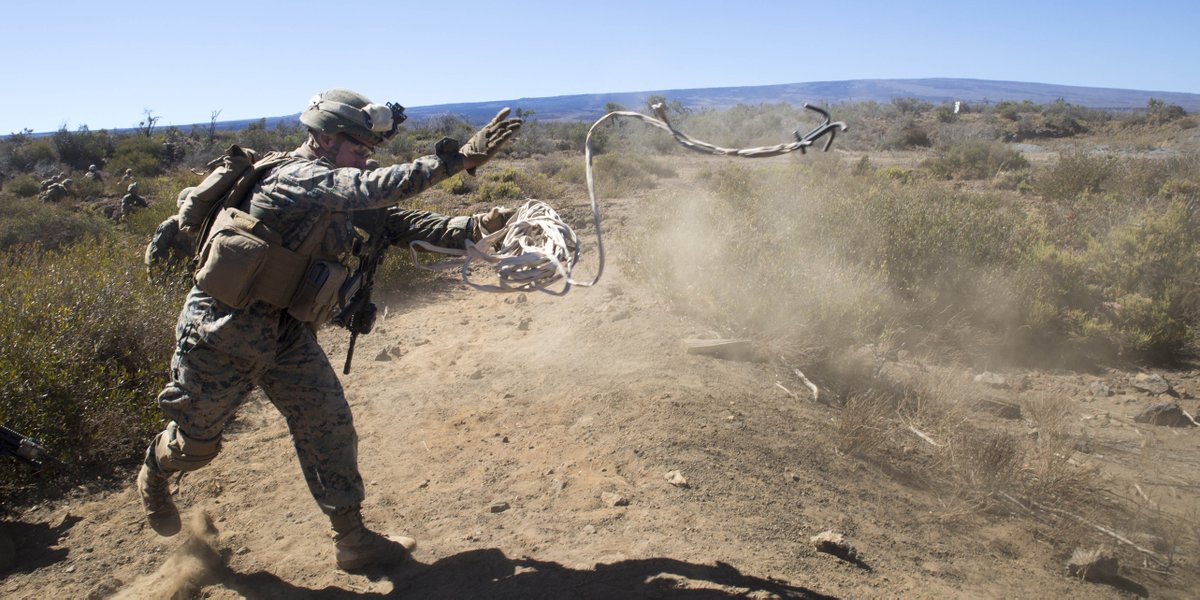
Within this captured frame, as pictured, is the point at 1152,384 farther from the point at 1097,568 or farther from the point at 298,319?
the point at 298,319

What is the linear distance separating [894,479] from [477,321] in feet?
13.3

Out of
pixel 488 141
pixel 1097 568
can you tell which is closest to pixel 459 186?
pixel 488 141

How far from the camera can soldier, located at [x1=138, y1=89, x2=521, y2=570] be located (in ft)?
8.86

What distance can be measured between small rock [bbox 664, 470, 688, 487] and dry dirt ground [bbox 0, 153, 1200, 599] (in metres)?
0.02

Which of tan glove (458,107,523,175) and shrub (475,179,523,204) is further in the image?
shrub (475,179,523,204)

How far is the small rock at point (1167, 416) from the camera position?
5477mm

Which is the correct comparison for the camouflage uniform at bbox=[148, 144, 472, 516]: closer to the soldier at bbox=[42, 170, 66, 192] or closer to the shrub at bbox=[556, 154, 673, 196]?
the shrub at bbox=[556, 154, 673, 196]

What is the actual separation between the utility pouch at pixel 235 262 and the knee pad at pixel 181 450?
64 cm

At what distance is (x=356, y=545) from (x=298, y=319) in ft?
3.23

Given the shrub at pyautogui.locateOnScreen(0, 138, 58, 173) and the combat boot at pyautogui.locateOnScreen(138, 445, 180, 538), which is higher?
the shrub at pyautogui.locateOnScreen(0, 138, 58, 173)

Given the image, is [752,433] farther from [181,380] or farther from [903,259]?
[903,259]

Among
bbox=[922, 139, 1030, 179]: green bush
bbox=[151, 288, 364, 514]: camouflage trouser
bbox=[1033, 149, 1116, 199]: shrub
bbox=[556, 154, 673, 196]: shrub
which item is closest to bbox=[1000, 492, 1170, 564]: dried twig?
bbox=[151, 288, 364, 514]: camouflage trouser

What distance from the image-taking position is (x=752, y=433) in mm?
4199

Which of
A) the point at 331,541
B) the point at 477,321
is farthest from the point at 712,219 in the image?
the point at 331,541
